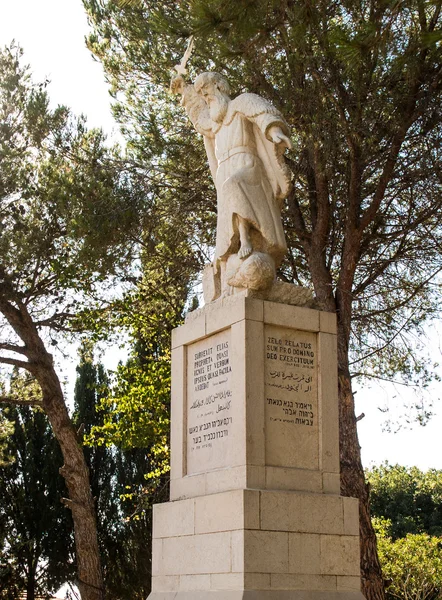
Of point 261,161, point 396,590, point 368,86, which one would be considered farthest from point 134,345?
point 261,161

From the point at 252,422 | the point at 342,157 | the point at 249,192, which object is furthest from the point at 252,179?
the point at 342,157

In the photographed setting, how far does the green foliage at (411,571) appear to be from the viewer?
1677 centimetres

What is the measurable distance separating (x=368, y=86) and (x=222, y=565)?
720 centimetres

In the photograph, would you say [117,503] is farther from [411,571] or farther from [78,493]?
[411,571]

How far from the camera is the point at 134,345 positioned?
→ 18000 millimetres

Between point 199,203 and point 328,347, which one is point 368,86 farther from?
point 328,347

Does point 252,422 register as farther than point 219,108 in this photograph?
No

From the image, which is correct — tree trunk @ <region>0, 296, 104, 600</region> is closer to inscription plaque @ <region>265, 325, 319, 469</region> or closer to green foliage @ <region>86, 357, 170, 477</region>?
green foliage @ <region>86, 357, 170, 477</region>

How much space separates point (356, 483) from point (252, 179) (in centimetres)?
512

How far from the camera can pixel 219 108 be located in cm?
802

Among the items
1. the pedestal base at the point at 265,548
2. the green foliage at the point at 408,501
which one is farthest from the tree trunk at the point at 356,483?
the green foliage at the point at 408,501

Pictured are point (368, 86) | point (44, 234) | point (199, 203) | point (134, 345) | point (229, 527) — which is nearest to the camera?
point (229, 527)

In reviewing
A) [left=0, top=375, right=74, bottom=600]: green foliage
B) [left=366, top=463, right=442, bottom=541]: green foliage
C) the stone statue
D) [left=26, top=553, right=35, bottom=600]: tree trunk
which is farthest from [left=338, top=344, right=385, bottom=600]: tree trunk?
[left=366, top=463, right=442, bottom=541]: green foliage

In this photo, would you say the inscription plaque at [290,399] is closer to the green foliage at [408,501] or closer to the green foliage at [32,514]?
the green foliage at [32,514]
